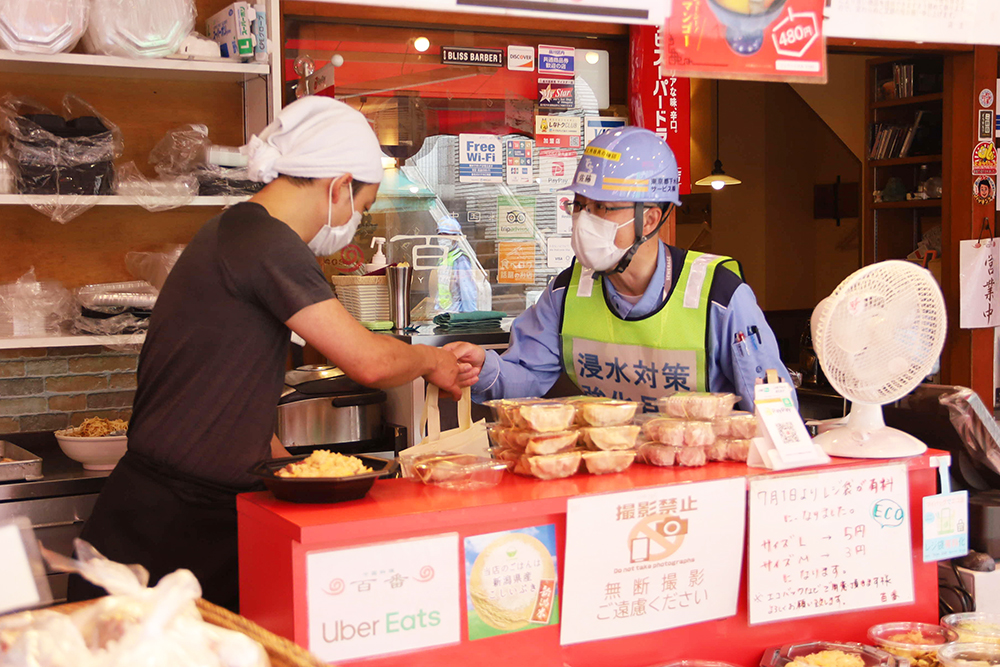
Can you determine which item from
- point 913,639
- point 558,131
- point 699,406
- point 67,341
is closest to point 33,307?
point 67,341

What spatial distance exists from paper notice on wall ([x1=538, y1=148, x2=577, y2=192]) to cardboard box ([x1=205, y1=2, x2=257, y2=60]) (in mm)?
1516

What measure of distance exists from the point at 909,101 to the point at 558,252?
2881 millimetres

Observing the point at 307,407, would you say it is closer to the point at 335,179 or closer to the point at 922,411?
the point at 335,179

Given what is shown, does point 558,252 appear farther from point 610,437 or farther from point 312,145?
point 610,437

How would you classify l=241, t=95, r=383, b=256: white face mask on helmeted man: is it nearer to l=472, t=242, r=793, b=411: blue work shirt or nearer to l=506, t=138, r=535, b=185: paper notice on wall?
l=472, t=242, r=793, b=411: blue work shirt

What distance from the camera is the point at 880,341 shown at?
1.90 metres

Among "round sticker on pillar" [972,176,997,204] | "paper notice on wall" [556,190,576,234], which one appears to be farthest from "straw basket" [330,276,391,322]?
"round sticker on pillar" [972,176,997,204]

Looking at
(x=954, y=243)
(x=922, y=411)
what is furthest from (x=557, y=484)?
(x=954, y=243)

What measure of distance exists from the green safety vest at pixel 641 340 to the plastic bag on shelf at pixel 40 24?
6.15 ft

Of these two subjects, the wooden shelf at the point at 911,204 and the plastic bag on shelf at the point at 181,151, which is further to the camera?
the wooden shelf at the point at 911,204

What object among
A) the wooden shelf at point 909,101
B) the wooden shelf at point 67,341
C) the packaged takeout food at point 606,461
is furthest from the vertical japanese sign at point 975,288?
the wooden shelf at point 67,341

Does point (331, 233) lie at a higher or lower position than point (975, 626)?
higher

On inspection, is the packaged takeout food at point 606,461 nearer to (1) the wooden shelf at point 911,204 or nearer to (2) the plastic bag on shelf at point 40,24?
(2) the plastic bag on shelf at point 40,24

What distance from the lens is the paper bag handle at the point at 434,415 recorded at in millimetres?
1902
